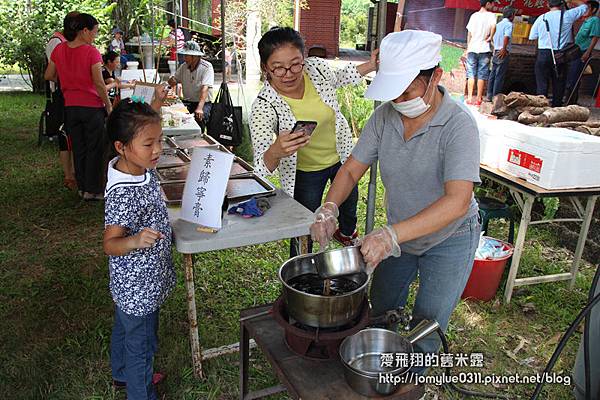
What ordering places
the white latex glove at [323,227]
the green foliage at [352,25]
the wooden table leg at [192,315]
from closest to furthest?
the white latex glove at [323,227] → the wooden table leg at [192,315] → the green foliage at [352,25]

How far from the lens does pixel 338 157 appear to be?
9.52 ft

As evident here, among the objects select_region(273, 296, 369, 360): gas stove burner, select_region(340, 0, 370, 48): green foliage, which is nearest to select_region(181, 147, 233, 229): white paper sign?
select_region(273, 296, 369, 360): gas stove burner

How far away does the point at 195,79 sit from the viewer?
606 centimetres

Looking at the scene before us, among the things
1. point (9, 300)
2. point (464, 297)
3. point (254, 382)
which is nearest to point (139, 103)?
point (254, 382)

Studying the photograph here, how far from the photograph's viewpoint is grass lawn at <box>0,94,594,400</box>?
8.65 feet

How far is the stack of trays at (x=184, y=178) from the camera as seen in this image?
2621mm

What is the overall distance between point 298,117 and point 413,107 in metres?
0.97

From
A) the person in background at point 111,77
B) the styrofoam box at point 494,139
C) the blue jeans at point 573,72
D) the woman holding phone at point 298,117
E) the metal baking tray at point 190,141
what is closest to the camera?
the woman holding phone at point 298,117

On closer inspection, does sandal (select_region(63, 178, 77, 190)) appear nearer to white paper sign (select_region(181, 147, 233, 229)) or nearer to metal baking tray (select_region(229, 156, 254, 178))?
metal baking tray (select_region(229, 156, 254, 178))

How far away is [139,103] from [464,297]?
2.61m

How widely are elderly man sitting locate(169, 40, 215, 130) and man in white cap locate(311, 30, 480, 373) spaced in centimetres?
430

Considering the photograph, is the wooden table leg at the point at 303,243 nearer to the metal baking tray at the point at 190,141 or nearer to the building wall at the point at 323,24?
the metal baking tray at the point at 190,141

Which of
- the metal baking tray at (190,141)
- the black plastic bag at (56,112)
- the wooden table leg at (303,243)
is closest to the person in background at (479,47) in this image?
the metal baking tray at (190,141)

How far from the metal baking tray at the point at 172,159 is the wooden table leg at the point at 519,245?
7.55ft
